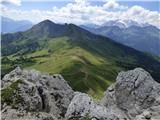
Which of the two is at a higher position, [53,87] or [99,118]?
[99,118]

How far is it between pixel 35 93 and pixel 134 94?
65.5ft

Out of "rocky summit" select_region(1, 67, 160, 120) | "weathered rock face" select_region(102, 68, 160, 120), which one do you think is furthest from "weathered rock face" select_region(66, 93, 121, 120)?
"weathered rock face" select_region(102, 68, 160, 120)

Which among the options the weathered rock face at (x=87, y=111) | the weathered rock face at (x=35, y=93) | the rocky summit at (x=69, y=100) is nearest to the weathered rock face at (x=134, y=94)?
the rocky summit at (x=69, y=100)

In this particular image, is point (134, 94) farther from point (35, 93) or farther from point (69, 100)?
point (35, 93)

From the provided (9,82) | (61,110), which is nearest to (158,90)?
(61,110)

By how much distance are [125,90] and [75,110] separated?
24.4 meters

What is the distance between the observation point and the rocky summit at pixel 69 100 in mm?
43250

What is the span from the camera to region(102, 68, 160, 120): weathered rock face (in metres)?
60.3

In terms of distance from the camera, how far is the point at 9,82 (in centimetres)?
5819

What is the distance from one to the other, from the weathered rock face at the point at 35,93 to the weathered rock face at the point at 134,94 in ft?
31.1

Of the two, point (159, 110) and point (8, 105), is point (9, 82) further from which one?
point (159, 110)

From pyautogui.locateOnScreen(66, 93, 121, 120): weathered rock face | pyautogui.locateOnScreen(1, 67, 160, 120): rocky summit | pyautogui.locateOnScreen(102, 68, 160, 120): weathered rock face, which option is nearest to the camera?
pyautogui.locateOnScreen(66, 93, 121, 120): weathered rock face

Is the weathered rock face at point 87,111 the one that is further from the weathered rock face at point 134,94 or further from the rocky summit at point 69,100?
the weathered rock face at point 134,94

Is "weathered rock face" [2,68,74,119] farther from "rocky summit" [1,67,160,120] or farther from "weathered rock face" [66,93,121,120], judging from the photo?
"weathered rock face" [66,93,121,120]
